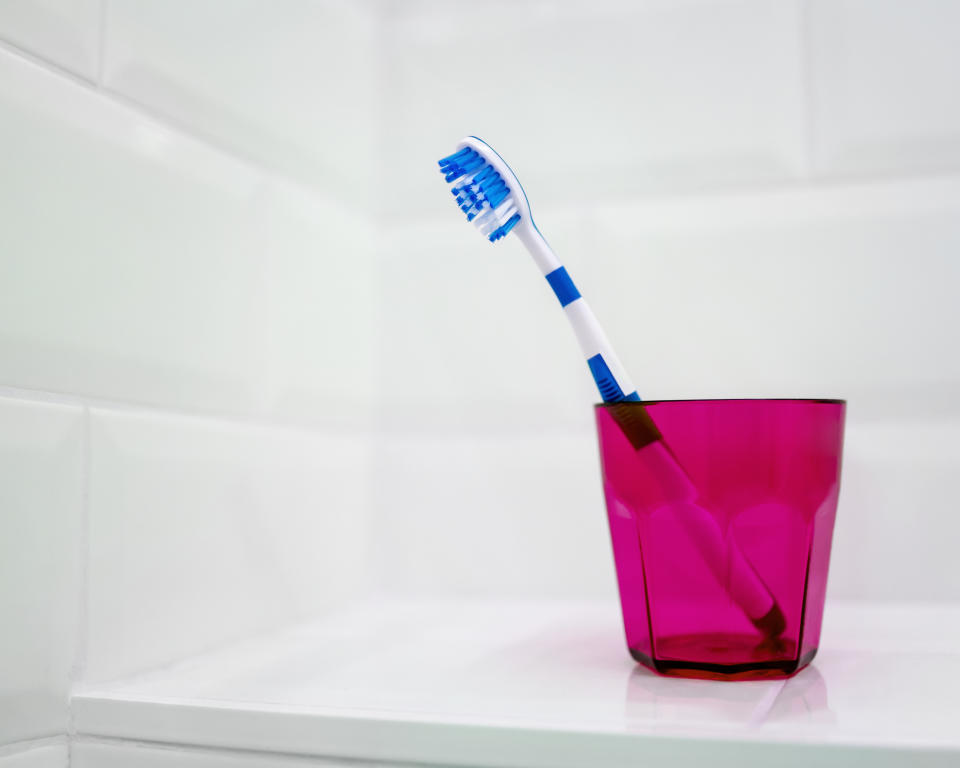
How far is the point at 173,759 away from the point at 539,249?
287 millimetres

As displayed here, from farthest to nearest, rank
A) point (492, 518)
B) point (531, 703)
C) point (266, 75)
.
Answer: point (492, 518) → point (266, 75) → point (531, 703)

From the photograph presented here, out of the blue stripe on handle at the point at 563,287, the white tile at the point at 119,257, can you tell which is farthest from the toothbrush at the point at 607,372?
the white tile at the point at 119,257

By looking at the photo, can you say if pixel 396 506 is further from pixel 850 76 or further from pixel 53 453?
pixel 850 76

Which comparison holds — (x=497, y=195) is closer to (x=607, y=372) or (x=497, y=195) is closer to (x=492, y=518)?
(x=607, y=372)

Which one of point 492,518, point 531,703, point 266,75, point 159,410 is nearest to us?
point 531,703

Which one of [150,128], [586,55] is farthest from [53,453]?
[586,55]

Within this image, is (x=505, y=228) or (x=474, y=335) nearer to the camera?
(x=505, y=228)

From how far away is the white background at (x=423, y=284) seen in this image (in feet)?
1.48

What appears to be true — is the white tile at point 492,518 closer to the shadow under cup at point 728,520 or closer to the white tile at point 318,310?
the white tile at point 318,310

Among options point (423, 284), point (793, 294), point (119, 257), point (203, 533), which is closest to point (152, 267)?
point (119, 257)

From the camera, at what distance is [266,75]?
0.60 metres

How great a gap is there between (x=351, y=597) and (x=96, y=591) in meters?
0.27

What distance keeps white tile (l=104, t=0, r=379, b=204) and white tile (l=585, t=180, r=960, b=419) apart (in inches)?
8.3

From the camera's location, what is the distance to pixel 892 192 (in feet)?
2.13
